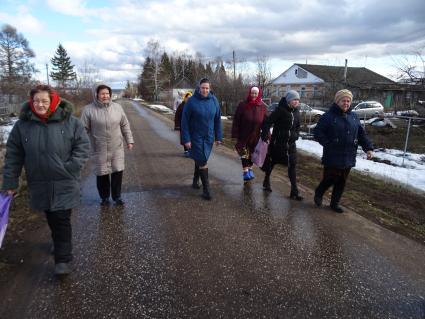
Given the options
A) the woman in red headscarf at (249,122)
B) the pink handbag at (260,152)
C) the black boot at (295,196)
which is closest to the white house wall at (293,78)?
the woman in red headscarf at (249,122)

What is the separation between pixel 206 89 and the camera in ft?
17.1

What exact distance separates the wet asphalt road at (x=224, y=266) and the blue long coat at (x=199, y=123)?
0.84 m

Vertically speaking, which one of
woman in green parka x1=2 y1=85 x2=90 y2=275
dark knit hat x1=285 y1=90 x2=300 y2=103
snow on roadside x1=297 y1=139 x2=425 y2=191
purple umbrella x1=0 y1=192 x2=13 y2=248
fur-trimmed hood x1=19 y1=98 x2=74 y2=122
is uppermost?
dark knit hat x1=285 y1=90 x2=300 y2=103

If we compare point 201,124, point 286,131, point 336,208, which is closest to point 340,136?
point 286,131

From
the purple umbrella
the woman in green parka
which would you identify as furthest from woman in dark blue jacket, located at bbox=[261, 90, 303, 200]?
the purple umbrella

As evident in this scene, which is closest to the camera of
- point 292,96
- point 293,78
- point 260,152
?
point 292,96

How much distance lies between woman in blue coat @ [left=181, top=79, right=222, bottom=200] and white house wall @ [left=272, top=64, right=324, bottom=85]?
51.5 m

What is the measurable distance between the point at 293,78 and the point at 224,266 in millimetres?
60793

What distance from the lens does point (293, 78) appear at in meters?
60.3

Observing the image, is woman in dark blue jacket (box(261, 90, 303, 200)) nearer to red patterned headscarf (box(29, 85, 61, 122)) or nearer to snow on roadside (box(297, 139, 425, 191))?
snow on roadside (box(297, 139, 425, 191))

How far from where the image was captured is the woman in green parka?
2.99 m

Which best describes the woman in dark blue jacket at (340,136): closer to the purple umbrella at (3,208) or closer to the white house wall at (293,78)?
the purple umbrella at (3,208)

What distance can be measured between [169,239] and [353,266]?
2.06 meters

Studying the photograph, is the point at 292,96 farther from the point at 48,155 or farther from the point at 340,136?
the point at 48,155
